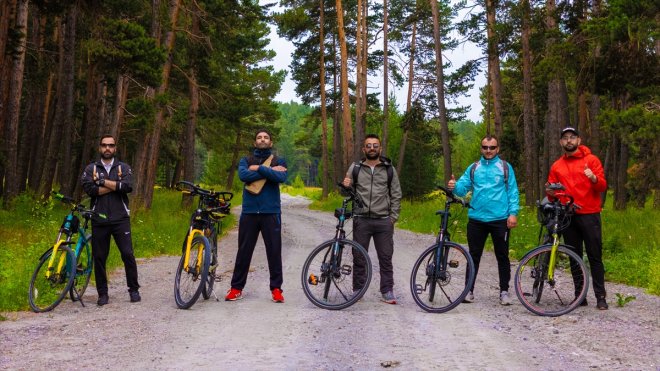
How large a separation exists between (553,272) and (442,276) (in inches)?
51.4

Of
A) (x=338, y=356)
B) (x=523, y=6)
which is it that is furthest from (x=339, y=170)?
(x=338, y=356)

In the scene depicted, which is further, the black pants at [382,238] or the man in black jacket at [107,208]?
the black pants at [382,238]

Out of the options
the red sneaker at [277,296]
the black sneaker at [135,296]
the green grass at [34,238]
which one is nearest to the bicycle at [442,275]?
the red sneaker at [277,296]

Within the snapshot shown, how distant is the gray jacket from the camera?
25.2ft

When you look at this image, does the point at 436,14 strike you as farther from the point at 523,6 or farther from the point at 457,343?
the point at 457,343

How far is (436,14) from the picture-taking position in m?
26.1

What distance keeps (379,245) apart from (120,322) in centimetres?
319

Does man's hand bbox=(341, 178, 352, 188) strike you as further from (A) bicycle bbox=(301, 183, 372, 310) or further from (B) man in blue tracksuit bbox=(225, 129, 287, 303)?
(B) man in blue tracksuit bbox=(225, 129, 287, 303)

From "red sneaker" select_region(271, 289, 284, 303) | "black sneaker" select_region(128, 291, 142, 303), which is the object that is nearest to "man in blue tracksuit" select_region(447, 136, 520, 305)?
"red sneaker" select_region(271, 289, 284, 303)

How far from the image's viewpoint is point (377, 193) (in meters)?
7.70

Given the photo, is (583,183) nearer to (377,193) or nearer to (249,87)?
(377,193)

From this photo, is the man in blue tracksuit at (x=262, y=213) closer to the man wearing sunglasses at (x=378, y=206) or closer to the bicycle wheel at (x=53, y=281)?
the man wearing sunglasses at (x=378, y=206)

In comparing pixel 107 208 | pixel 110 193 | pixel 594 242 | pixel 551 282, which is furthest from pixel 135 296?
pixel 594 242

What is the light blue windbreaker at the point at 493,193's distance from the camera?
24.8 feet
